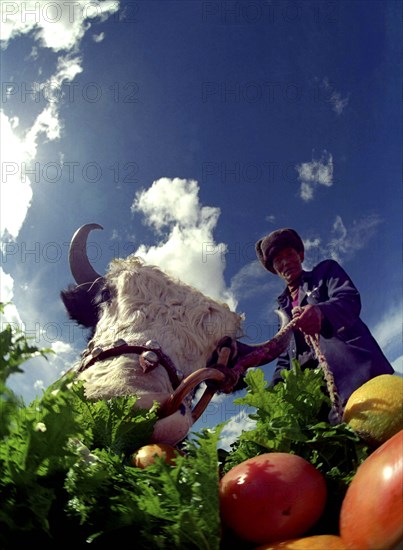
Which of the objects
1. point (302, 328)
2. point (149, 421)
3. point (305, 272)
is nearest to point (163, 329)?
point (302, 328)

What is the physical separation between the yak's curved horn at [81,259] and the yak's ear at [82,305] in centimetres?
21

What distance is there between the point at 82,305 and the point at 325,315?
4.24 ft

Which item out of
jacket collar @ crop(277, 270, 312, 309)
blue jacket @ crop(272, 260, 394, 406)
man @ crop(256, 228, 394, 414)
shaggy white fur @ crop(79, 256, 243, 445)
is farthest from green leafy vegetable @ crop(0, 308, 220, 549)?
jacket collar @ crop(277, 270, 312, 309)

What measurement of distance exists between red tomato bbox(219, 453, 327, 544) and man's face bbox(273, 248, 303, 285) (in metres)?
2.24

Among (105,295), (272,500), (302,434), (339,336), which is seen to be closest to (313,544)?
(272,500)

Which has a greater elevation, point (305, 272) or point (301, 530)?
point (305, 272)

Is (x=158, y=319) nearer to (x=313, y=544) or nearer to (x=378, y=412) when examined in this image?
(x=378, y=412)

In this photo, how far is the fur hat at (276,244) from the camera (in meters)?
2.78

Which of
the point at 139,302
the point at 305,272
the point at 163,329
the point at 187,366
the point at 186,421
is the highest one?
the point at 305,272

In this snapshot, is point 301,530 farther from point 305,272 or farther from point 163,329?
point 305,272

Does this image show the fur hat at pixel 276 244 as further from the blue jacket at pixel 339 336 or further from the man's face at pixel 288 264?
the blue jacket at pixel 339 336

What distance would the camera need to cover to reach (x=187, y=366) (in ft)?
7.54

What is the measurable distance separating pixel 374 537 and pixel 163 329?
194 cm

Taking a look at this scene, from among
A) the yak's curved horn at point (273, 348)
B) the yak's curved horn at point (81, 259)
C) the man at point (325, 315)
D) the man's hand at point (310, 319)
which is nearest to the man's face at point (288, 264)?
the man at point (325, 315)
